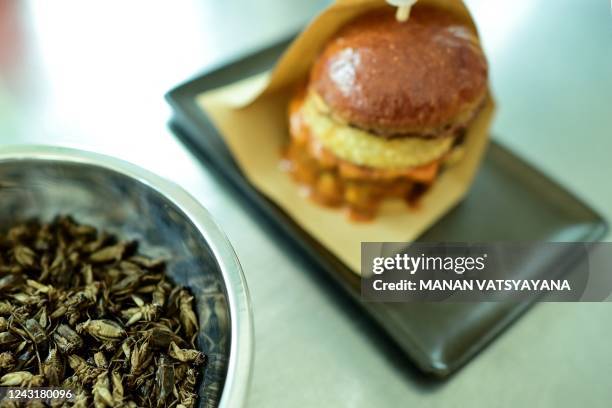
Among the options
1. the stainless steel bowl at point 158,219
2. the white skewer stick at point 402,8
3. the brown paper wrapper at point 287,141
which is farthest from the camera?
the brown paper wrapper at point 287,141

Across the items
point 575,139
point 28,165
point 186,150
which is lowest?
point 575,139

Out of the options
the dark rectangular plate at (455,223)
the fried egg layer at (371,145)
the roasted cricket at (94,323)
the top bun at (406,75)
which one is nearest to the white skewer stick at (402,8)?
the top bun at (406,75)

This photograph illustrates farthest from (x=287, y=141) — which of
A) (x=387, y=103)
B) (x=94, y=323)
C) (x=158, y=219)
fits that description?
(x=94, y=323)

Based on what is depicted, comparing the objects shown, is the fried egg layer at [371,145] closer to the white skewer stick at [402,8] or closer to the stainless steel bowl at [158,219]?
the white skewer stick at [402,8]

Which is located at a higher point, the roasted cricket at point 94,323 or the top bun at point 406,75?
the top bun at point 406,75

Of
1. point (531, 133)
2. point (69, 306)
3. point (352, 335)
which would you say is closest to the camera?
point (69, 306)

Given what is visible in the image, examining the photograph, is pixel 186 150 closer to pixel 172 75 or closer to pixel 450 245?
pixel 172 75

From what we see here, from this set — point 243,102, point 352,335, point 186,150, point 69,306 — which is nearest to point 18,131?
point 186,150

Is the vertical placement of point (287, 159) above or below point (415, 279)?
above
